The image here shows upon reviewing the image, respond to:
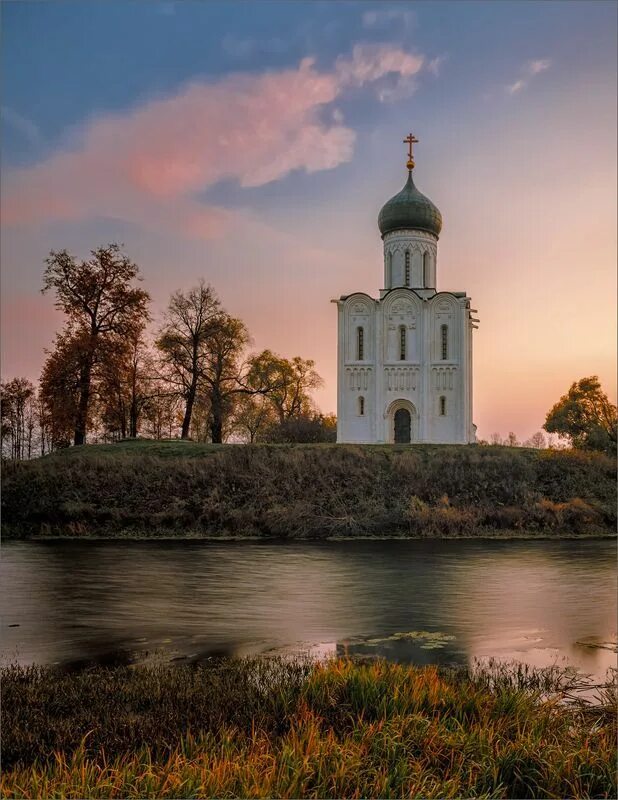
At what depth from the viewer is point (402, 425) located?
167 ft

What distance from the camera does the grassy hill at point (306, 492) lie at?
29500 mm

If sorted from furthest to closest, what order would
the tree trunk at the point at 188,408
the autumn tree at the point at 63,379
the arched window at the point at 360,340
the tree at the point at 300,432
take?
1. the tree at the point at 300,432
2. the arched window at the point at 360,340
3. the tree trunk at the point at 188,408
4. the autumn tree at the point at 63,379

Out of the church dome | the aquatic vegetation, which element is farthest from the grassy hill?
the church dome

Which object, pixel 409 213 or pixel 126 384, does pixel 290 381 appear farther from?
pixel 126 384

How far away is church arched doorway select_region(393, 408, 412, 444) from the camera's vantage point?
5066 cm

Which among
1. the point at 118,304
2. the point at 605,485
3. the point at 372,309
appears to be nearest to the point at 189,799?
the point at 605,485

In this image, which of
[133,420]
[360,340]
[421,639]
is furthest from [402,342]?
[421,639]

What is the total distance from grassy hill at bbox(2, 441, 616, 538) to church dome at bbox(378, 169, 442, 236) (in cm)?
1921

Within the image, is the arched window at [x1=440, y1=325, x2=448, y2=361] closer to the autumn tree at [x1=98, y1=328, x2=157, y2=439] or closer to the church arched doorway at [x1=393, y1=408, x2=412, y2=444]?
the church arched doorway at [x1=393, y1=408, x2=412, y2=444]

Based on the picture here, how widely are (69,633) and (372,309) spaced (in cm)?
4023

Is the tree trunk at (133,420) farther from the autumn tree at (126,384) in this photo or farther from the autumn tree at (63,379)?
the autumn tree at (63,379)

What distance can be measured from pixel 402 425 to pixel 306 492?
64.4 ft

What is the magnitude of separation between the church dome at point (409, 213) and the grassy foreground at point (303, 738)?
4530 centimetres

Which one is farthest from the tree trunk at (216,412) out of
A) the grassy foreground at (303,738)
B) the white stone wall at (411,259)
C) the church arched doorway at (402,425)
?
the grassy foreground at (303,738)
